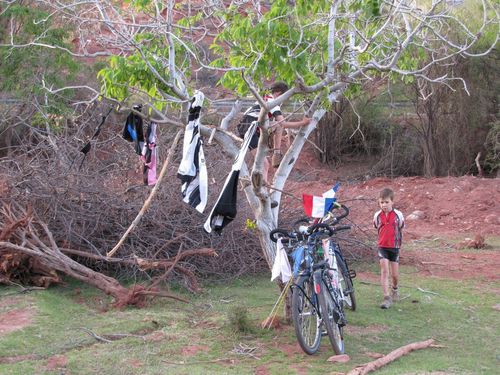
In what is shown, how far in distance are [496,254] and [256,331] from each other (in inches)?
240

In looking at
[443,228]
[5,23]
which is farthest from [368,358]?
[5,23]

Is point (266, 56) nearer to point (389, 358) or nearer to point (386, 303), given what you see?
point (389, 358)

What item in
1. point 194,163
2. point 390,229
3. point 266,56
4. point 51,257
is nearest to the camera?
point 266,56

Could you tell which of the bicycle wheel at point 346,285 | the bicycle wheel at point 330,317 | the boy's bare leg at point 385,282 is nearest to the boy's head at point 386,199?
the boy's bare leg at point 385,282

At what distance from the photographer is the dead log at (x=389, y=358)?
5.90 m

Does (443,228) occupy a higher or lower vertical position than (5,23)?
lower

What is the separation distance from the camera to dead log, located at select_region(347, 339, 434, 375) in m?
5.90

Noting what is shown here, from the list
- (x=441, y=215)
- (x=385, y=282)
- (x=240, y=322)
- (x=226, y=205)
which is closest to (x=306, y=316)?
(x=240, y=322)

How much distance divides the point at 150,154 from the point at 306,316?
7.76 ft

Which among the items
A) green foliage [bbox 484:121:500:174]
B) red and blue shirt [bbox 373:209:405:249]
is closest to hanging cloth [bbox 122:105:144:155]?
red and blue shirt [bbox 373:209:405:249]

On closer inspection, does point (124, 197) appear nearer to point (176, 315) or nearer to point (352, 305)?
point (176, 315)

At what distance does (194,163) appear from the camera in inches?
267

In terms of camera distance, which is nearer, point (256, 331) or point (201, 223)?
point (256, 331)

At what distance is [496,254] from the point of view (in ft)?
39.2
